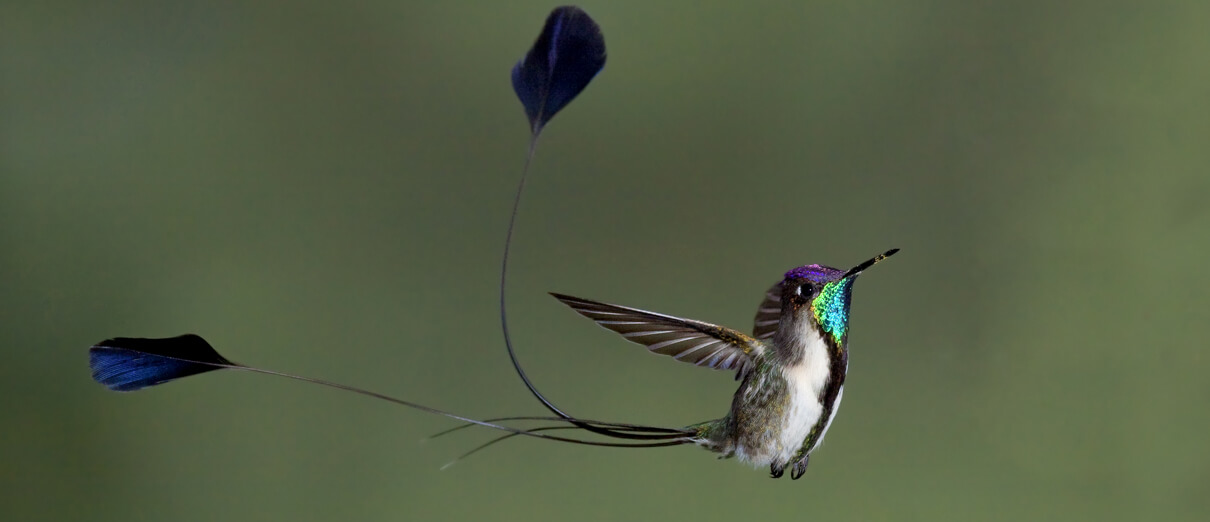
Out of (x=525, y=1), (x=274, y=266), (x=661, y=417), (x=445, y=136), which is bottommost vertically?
(x=661, y=417)

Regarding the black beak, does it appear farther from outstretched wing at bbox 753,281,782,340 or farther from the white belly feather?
outstretched wing at bbox 753,281,782,340

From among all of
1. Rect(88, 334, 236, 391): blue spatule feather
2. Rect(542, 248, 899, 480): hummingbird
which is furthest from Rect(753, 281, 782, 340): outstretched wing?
Rect(88, 334, 236, 391): blue spatule feather

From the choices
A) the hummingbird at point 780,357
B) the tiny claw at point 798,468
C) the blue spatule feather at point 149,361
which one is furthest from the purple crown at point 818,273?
the blue spatule feather at point 149,361

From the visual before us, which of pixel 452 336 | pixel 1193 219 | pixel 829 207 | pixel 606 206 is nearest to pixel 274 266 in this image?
pixel 452 336

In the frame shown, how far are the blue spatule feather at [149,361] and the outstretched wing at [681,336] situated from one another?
20 centimetres

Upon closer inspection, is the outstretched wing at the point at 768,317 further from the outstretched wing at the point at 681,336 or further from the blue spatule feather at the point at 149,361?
the blue spatule feather at the point at 149,361

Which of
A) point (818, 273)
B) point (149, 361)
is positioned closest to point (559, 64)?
point (818, 273)

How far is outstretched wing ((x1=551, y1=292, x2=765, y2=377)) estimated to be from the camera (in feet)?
1.57

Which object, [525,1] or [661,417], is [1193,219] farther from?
[525,1]

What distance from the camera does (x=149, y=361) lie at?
52 cm

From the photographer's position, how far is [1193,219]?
1.08 m

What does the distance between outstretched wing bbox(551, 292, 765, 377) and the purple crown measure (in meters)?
0.06

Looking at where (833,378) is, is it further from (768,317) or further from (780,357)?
(768,317)

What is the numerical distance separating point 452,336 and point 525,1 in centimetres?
41
